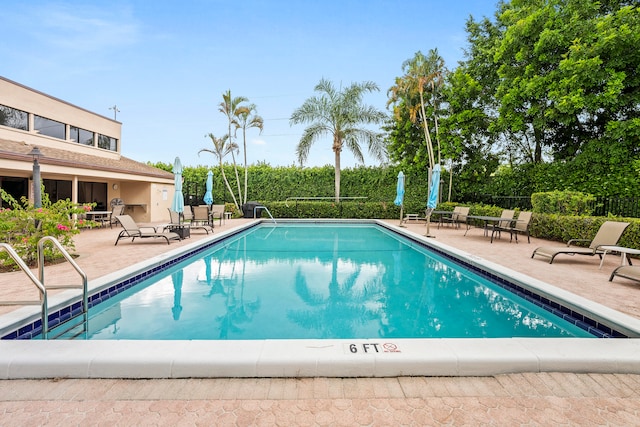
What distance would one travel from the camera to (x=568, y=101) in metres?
13.0

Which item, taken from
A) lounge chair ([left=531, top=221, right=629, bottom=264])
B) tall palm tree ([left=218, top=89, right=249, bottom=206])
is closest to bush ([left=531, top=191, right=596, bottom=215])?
lounge chair ([left=531, top=221, right=629, bottom=264])

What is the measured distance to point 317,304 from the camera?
211 inches

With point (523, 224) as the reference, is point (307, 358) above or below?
below

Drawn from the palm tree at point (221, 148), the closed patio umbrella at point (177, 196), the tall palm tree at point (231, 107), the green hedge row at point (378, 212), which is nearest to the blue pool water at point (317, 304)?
the closed patio umbrella at point (177, 196)

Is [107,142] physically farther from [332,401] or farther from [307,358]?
[332,401]

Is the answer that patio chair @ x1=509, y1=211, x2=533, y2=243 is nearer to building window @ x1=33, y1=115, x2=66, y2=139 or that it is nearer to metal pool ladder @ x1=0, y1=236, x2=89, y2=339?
metal pool ladder @ x1=0, y1=236, x2=89, y2=339

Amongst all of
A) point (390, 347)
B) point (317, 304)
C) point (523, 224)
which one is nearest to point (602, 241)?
point (523, 224)

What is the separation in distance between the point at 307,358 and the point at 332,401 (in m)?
0.45

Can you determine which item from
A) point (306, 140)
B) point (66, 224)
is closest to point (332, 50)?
point (306, 140)

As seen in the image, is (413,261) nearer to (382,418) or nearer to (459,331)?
(459,331)

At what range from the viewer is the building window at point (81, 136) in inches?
711

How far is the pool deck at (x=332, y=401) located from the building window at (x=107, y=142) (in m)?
21.2

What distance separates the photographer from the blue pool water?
14.1ft

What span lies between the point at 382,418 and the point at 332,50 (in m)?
20.6
